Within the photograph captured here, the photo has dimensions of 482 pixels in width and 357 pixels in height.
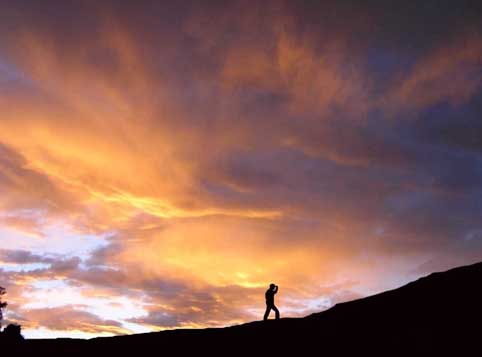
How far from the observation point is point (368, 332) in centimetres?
2055

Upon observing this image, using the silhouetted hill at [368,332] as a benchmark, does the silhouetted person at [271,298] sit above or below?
above

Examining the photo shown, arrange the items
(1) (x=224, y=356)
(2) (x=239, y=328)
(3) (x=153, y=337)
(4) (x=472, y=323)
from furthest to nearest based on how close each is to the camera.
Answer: (3) (x=153, y=337)
(2) (x=239, y=328)
(1) (x=224, y=356)
(4) (x=472, y=323)

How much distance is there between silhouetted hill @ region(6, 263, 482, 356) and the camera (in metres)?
18.5

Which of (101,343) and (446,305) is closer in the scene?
(446,305)

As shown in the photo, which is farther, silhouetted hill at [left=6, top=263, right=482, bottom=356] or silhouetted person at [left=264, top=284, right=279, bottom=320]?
silhouetted person at [left=264, top=284, right=279, bottom=320]

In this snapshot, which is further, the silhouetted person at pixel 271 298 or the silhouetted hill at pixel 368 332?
the silhouetted person at pixel 271 298

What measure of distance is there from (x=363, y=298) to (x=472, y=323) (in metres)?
6.43

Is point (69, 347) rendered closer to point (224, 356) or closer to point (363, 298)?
point (224, 356)

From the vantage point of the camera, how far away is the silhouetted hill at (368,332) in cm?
1850

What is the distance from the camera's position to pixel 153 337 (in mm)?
27094

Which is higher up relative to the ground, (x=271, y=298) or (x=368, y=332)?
(x=271, y=298)

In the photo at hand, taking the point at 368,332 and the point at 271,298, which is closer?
the point at 368,332

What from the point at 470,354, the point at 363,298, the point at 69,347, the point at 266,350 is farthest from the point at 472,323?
the point at 69,347

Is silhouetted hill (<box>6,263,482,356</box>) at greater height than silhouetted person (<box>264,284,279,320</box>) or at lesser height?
lesser
